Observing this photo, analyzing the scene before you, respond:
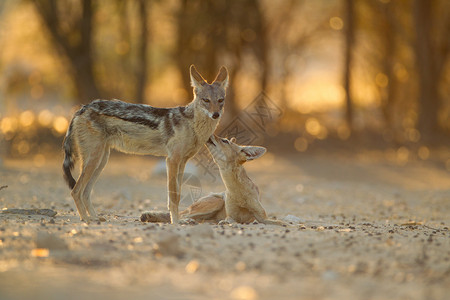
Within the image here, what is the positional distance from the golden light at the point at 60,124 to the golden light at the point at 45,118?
22 cm

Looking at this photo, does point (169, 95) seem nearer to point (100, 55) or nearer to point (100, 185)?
point (100, 55)

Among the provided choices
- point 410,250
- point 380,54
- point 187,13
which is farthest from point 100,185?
point 380,54

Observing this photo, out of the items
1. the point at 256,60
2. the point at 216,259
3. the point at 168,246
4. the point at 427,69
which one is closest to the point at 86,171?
the point at 168,246

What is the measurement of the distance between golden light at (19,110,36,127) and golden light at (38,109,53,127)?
0.80 feet

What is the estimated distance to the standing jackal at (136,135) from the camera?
7.65m

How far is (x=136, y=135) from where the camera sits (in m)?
7.73

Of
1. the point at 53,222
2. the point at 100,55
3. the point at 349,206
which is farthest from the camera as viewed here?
the point at 100,55

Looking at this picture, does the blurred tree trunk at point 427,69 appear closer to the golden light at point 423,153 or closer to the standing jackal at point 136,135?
the golden light at point 423,153

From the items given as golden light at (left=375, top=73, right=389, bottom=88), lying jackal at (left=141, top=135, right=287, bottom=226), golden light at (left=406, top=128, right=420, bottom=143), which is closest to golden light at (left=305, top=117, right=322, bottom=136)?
golden light at (left=375, top=73, right=389, bottom=88)

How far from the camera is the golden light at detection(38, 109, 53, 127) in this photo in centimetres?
1950

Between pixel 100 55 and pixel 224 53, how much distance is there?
481cm

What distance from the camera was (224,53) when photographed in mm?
20797

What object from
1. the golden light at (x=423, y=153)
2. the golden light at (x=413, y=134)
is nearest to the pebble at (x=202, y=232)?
the golden light at (x=423, y=153)

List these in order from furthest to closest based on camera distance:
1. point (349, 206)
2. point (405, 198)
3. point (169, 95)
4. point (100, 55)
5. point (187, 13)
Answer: point (169, 95)
point (100, 55)
point (187, 13)
point (405, 198)
point (349, 206)
